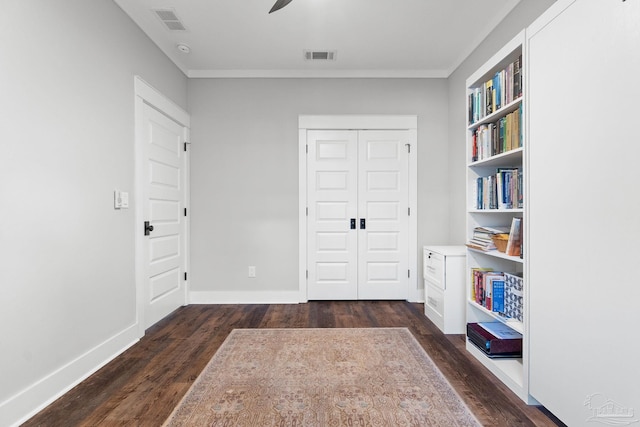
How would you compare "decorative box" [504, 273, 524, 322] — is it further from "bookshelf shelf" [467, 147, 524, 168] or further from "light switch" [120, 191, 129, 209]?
"light switch" [120, 191, 129, 209]

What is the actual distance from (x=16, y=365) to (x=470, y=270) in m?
2.86

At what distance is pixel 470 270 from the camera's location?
8.00 feet

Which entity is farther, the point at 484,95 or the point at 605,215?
the point at 484,95

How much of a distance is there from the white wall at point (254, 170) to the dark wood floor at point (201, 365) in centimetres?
45

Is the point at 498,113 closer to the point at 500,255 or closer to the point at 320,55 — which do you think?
the point at 500,255

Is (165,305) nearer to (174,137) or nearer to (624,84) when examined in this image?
(174,137)

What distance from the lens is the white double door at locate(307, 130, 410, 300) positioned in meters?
3.75

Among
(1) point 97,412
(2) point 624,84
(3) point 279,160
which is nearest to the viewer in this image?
(2) point 624,84

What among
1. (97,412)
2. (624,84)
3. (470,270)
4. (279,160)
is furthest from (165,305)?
(624,84)

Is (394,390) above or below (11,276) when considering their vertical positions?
below

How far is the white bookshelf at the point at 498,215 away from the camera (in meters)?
1.79

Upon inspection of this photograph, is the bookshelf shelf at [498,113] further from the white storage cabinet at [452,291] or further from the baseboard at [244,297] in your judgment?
the baseboard at [244,297]

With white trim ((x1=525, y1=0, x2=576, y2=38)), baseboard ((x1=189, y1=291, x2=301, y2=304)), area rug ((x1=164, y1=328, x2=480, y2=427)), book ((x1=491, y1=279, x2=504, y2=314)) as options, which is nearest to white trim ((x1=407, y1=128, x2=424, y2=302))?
area rug ((x1=164, y1=328, x2=480, y2=427))

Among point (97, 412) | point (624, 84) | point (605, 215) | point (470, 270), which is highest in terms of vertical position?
A: point (624, 84)
